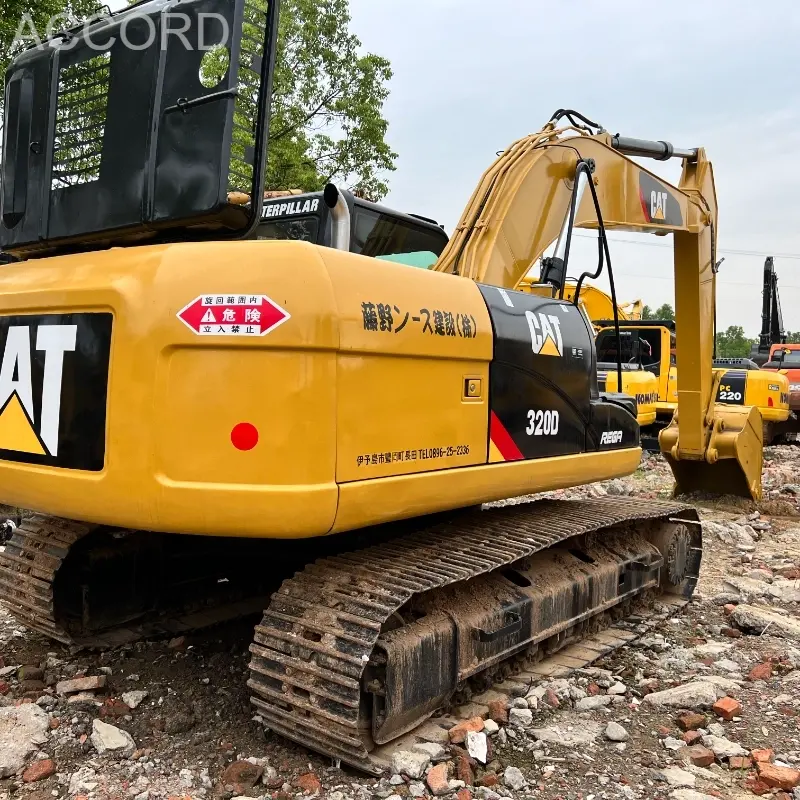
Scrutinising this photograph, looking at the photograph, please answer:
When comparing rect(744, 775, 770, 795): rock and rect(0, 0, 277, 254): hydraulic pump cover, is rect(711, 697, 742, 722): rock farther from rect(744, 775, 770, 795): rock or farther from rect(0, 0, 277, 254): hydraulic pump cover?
rect(0, 0, 277, 254): hydraulic pump cover

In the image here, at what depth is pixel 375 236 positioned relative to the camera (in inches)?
166

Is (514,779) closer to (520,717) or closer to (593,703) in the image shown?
(520,717)

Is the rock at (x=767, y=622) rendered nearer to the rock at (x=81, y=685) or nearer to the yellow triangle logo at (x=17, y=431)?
the rock at (x=81, y=685)

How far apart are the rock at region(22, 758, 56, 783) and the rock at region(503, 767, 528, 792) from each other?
5.06 feet

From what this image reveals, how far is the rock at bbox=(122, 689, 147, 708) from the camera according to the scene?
3377mm

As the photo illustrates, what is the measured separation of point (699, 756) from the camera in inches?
119

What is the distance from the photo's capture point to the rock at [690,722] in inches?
129

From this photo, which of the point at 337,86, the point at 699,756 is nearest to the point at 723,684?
the point at 699,756

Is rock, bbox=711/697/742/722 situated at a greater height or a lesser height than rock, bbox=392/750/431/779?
greater

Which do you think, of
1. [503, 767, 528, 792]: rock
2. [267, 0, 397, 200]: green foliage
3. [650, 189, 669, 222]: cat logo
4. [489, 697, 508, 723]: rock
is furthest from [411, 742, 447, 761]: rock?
[267, 0, 397, 200]: green foliage

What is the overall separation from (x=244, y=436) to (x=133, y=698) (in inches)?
59.9

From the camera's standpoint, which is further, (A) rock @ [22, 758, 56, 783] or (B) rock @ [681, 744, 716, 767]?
(B) rock @ [681, 744, 716, 767]

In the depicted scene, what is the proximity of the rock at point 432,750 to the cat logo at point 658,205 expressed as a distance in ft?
13.3

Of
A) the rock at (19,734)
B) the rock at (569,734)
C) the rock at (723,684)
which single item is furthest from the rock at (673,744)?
the rock at (19,734)
